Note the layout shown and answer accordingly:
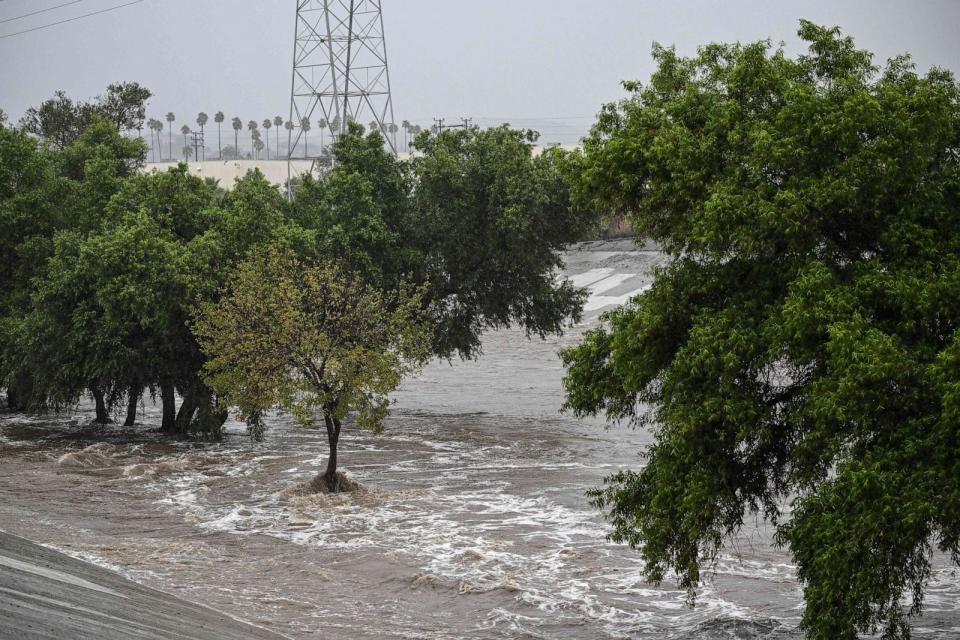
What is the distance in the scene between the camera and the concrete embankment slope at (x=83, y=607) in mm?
13984

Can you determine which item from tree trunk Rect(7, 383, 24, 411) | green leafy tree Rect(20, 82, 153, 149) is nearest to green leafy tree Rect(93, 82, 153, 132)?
green leafy tree Rect(20, 82, 153, 149)

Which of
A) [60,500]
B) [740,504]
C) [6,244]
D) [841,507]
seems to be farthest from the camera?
[6,244]

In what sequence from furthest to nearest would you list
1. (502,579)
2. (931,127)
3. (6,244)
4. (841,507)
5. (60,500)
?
(6,244) → (60,500) → (502,579) → (931,127) → (841,507)

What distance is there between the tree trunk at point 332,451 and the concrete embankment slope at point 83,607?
10.4 metres

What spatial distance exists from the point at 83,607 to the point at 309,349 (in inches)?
614

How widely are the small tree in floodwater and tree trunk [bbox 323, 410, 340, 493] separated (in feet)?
0.14

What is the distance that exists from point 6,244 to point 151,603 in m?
31.4

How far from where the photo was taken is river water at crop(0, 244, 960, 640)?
74.1ft

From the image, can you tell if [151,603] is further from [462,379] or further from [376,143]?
[462,379]

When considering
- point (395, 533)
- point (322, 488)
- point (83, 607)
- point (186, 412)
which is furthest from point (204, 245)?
point (83, 607)

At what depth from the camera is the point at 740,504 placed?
18.4 m

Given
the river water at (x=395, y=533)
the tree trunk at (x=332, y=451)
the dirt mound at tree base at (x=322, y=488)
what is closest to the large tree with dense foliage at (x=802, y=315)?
the river water at (x=395, y=533)

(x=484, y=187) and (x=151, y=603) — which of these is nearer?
(x=151, y=603)

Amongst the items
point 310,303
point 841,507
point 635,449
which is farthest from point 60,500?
point 841,507
